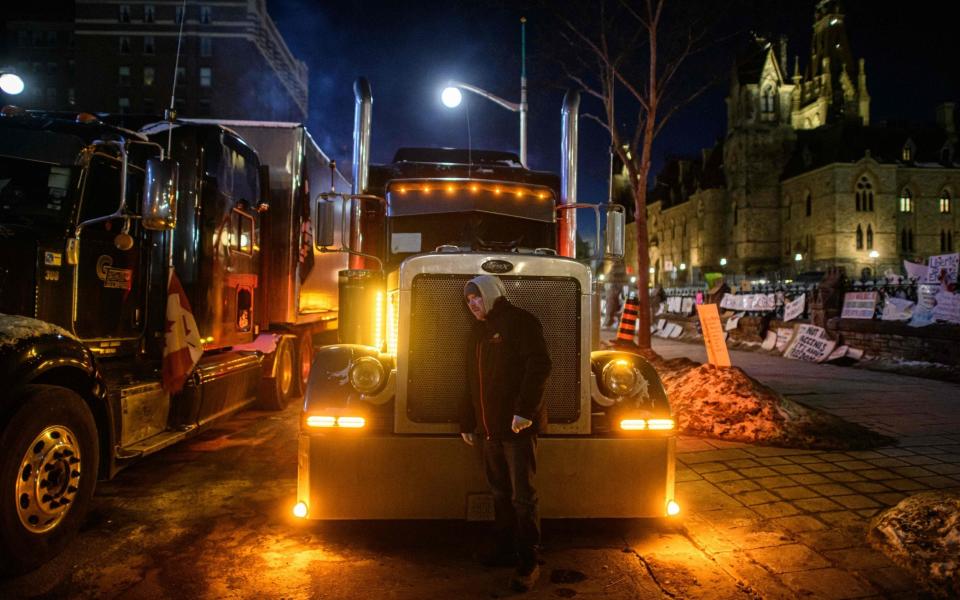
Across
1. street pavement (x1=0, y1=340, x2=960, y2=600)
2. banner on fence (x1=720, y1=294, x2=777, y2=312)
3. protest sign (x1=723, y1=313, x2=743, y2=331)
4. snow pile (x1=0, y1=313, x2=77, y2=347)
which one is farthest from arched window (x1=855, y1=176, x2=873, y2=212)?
snow pile (x1=0, y1=313, x2=77, y2=347)

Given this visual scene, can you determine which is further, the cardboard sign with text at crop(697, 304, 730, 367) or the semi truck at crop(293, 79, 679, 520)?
the cardboard sign with text at crop(697, 304, 730, 367)

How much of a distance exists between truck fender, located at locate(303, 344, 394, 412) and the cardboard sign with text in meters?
5.92

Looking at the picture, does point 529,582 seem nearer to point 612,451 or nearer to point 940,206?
point 612,451

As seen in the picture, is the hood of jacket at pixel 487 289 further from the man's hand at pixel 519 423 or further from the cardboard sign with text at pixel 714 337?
the cardboard sign with text at pixel 714 337

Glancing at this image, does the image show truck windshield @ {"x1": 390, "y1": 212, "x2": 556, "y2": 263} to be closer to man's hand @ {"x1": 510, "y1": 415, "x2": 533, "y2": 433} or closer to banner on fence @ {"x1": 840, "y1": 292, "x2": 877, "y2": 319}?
man's hand @ {"x1": 510, "y1": 415, "x2": 533, "y2": 433}

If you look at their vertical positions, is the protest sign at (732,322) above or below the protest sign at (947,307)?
below

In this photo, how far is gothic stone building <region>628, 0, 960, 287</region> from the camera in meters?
65.0

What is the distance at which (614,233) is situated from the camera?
596 cm

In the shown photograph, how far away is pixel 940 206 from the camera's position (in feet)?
219

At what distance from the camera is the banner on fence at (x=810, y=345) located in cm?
1523

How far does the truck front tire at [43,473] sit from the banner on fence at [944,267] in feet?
47.2

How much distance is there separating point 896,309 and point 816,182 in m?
61.6

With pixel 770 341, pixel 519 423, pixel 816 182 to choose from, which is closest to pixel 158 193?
pixel 519 423

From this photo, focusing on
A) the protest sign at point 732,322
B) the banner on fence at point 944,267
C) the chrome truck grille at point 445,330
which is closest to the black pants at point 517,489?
the chrome truck grille at point 445,330
